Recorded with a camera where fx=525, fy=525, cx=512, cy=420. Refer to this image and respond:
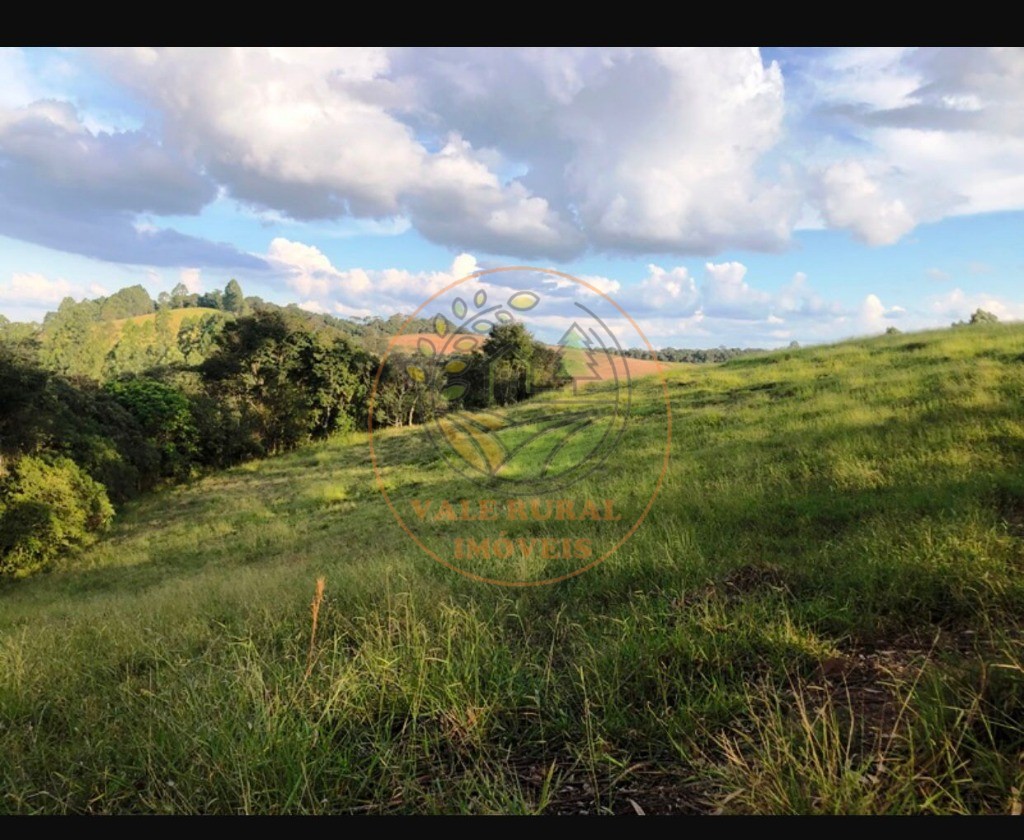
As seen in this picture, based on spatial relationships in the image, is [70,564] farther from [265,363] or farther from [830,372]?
[830,372]

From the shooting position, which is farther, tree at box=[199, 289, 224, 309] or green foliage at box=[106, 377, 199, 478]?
tree at box=[199, 289, 224, 309]

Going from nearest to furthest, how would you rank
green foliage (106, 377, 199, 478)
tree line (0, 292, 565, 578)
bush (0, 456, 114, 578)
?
tree line (0, 292, 565, 578) → bush (0, 456, 114, 578) → green foliage (106, 377, 199, 478)

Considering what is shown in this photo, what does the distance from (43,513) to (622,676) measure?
864 inches

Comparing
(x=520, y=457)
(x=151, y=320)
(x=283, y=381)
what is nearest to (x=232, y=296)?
(x=151, y=320)

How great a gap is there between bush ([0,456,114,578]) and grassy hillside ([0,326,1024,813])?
1442 cm

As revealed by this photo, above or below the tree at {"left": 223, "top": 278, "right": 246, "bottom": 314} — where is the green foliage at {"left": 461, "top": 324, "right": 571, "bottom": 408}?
below

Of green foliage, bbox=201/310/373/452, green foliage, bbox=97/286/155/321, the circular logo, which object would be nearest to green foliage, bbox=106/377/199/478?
green foliage, bbox=201/310/373/452

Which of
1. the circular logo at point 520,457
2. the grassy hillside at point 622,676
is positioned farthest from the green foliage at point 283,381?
the grassy hillside at point 622,676

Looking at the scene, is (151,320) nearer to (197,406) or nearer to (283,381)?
(283,381)

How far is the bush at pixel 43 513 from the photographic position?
1689 cm

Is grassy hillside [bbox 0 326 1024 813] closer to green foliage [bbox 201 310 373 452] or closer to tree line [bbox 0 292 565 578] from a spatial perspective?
tree line [bbox 0 292 565 578]

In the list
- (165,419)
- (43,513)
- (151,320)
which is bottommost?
(43,513)

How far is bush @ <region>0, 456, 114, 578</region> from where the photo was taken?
1689cm

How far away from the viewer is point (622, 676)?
10.3 ft
